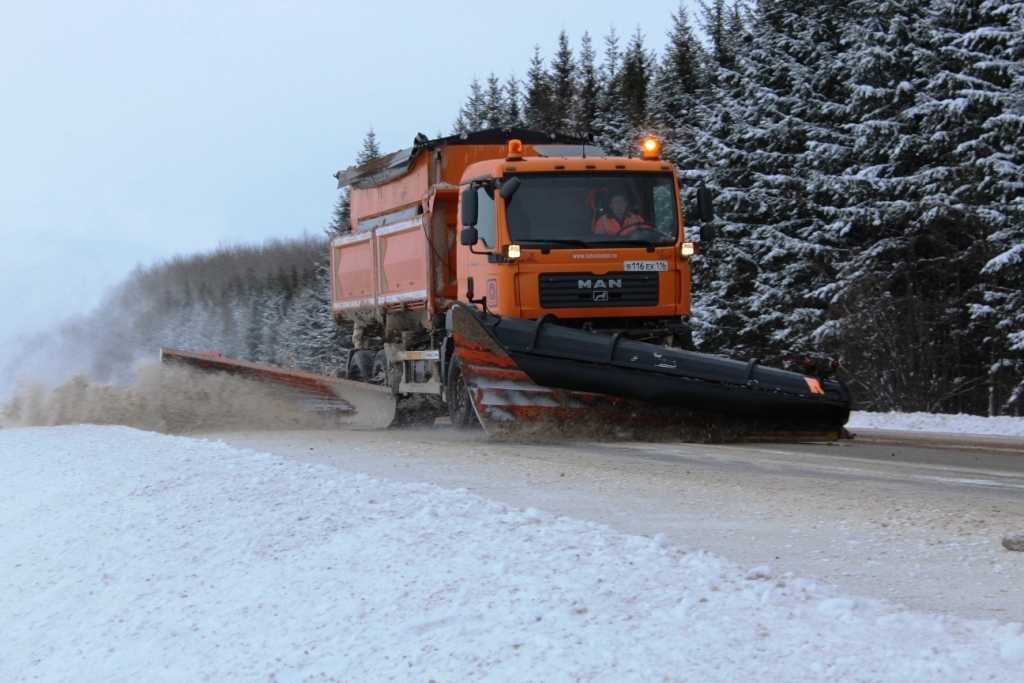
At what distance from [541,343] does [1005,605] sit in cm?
802

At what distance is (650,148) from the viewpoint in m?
14.3

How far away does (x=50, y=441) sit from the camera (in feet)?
42.6

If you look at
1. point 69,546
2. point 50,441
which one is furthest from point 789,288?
point 69,546

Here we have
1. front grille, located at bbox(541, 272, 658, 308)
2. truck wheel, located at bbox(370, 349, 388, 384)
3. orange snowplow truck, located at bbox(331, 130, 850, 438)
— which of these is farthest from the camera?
truck wheel, located at bbox(370, 349, 388, 384)

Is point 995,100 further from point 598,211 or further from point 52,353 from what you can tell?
point 52,353

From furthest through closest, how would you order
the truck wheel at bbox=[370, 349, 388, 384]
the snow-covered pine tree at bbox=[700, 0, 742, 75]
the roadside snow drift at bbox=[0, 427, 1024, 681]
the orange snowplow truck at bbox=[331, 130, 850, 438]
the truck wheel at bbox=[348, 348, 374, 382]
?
1. the snow-covered pine tree at bbox=[700, 0, 742, 75]
2. the truck wheel at bbox=[348, 348, 374, 382]
3. the truck wheel at bbox=[370, 349, 388, 384]
4. the orange snowplow truck at bbox=[331, 130, 850, 438]
5. the roadside snow drift at bbox=[0, 427, 1024, 681]

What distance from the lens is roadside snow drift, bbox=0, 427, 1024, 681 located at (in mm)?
4082

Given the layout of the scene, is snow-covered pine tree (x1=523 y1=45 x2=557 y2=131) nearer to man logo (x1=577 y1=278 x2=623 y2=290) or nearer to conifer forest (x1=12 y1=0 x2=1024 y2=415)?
conifer forest (x1=12 y1=0 x2=1024 y2=415)

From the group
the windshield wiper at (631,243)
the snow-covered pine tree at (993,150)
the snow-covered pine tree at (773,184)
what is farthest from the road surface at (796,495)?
the snow-covered pine tree at (773,184)

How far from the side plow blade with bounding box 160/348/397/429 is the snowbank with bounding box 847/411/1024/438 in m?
6.32

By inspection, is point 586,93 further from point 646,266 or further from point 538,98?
point 646,266

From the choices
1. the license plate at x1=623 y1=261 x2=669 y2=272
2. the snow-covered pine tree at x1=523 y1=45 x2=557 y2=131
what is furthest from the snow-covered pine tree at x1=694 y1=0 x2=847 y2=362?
the snow-covered pine tree at x1=523 y1=45 x2=557 y2=131

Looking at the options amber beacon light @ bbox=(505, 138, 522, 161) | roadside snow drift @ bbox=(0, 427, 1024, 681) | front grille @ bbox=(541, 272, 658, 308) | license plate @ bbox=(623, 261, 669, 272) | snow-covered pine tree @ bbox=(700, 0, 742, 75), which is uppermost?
snow-covered pine tree @ bbox=(700, 0, 742, 75)

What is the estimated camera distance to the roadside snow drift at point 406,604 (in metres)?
4.08
